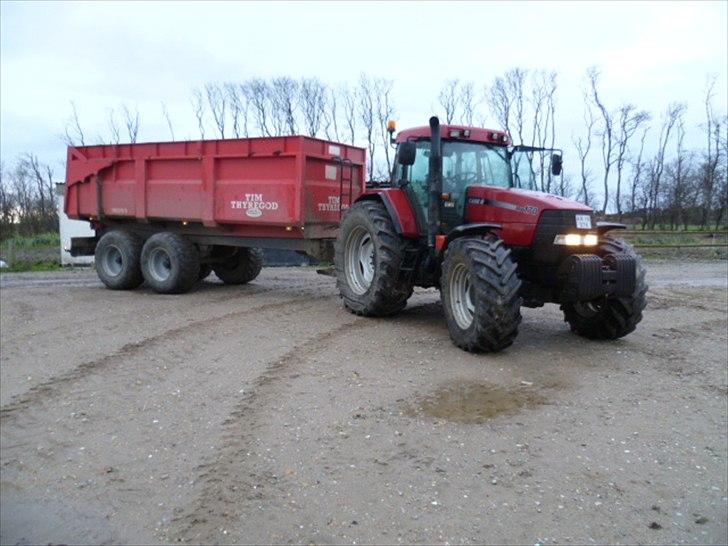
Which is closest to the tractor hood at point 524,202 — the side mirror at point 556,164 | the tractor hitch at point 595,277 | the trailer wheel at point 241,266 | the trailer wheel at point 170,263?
the tractor hitch at point 595,277

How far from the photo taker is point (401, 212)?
27.3 ft

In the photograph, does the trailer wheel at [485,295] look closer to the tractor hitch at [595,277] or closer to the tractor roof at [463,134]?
the tractor hitch at [595,277]

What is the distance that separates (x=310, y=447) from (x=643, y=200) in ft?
181

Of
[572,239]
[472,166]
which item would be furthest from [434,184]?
[572,239]

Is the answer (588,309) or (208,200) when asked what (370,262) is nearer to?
(588,309)

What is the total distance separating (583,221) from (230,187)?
19.8 ft

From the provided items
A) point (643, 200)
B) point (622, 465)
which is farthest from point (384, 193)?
point (643, 200)

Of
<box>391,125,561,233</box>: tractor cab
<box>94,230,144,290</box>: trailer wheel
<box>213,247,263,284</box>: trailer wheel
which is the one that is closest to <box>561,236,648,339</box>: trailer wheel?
<box>391,125,561,233</box>: tractor cab

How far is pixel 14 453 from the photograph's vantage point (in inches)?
188

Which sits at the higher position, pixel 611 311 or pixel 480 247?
pixel 480 247

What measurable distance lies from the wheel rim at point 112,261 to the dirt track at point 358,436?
438cm

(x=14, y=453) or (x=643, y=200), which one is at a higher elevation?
(x=643, y=200)

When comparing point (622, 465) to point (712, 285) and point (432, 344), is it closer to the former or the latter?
point (432, 344)

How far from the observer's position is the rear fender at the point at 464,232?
6988mm
